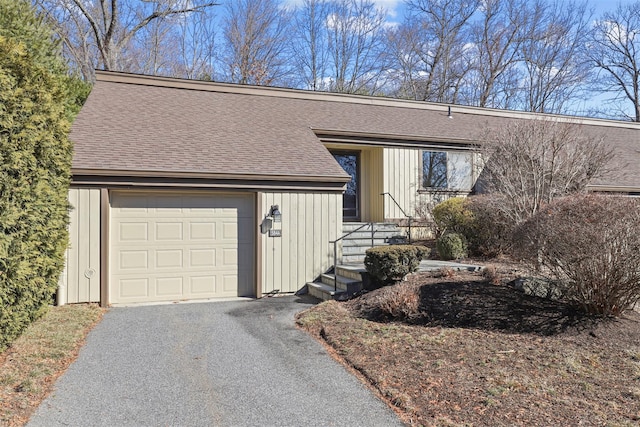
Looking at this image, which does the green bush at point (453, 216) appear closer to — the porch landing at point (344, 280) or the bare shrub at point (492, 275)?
the porch landing at point (344, 280)

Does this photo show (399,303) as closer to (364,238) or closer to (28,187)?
(364,238)

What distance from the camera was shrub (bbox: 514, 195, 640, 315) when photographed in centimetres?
514

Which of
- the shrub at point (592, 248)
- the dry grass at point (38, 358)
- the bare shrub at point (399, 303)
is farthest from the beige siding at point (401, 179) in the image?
the dry grass at point (38, 358)

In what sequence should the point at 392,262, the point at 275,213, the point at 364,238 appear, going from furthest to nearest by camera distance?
the point at 364,238 < the point at 275,213 < the point at 392,262

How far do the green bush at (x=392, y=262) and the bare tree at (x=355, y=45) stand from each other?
18.3 meters

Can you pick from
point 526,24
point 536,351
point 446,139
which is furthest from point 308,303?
point 526,24

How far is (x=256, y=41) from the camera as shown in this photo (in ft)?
82.5

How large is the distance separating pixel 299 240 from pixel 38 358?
16.8ft

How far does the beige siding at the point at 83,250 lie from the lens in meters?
7.84

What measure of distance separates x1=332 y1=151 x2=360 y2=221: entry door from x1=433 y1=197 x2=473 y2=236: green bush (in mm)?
2759

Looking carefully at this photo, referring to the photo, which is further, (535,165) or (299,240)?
(535,165)

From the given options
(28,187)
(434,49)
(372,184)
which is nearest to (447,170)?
(372,184)

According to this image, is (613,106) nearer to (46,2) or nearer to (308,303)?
(308,303)

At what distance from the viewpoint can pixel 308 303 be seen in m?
8.25
